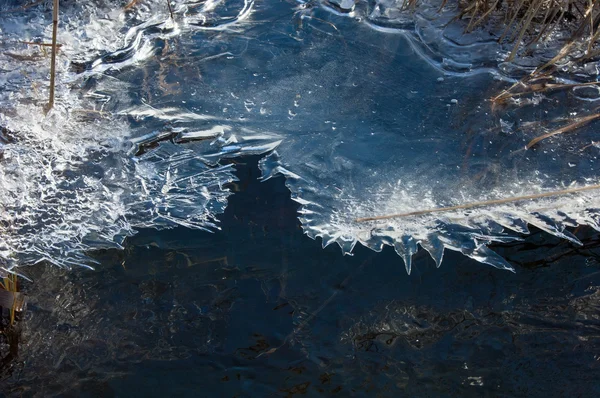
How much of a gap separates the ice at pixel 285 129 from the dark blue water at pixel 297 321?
74mm

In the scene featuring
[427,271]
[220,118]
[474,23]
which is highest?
[474,23]

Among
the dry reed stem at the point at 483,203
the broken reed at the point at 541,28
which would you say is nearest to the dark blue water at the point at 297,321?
the dry reed stem at the point at 483,203

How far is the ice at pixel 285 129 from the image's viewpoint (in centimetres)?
206

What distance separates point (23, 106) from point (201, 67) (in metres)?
0.68

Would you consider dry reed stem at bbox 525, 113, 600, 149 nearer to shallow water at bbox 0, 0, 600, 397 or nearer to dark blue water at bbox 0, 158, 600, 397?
shallow water at bbox 0, 0, 600, 397

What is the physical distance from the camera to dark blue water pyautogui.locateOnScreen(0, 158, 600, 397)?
5.60 ft

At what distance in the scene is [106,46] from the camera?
2.72 m

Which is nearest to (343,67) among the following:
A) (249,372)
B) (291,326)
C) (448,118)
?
(448,118)

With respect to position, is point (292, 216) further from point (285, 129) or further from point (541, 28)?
point (541, 28)

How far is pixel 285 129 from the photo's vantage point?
235cm

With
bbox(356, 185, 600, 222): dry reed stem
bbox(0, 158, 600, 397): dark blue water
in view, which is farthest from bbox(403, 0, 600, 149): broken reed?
bbox(0, 158, 600, 397): dark blue water

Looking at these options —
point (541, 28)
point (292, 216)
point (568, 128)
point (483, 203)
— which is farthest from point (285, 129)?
point (541, 28)

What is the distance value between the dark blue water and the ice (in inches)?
2.9

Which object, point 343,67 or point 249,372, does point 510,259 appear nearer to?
point 249,372
